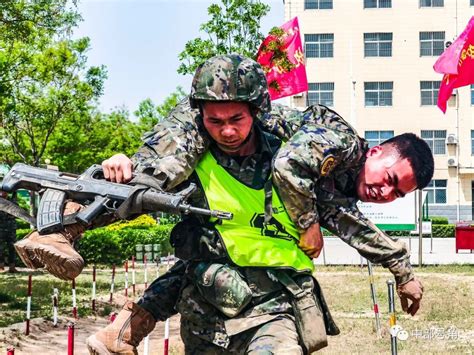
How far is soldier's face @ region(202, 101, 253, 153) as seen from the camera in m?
3.21

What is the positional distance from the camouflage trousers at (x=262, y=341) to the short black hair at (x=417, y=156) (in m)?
0.78

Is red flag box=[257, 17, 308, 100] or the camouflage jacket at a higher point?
red flag box=[257, 17, 308, 100]

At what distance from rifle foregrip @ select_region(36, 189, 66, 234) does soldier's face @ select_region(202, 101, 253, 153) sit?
60 cm

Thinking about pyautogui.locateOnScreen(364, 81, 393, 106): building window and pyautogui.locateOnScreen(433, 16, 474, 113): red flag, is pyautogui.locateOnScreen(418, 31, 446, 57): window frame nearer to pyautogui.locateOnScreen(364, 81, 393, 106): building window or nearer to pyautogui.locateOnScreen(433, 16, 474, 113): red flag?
pyautogui.locateOnScreen(364, 81, 393, 106): building window

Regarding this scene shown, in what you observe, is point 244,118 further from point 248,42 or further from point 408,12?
point 408,12

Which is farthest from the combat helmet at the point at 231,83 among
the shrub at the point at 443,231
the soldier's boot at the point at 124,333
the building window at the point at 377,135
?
the building window at the point at 377,135

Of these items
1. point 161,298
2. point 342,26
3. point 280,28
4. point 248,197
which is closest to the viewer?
point 248,197

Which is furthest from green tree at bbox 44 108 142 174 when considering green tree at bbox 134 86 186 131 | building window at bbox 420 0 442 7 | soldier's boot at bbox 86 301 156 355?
soldier's boot at bbox 86 301 156 355

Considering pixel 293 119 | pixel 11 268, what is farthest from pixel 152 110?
pixel 293 119

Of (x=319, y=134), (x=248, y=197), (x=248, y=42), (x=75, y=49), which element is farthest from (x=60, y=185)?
(x=75, y=49)

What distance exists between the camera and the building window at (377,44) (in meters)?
40.8

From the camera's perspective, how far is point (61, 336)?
39.3 ft

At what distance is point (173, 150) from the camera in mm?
3262

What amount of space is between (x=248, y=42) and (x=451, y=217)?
25.2 m
